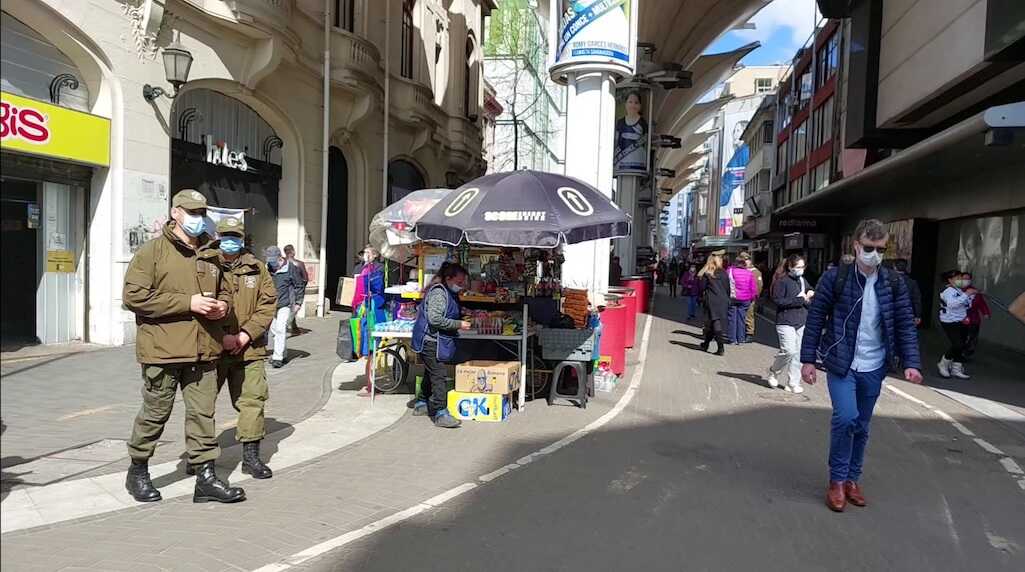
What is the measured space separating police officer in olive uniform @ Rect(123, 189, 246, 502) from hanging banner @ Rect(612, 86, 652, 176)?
21.3 metres

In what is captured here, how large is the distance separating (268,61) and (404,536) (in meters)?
11.7

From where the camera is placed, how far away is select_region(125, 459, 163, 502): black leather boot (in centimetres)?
450

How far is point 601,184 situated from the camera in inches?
475

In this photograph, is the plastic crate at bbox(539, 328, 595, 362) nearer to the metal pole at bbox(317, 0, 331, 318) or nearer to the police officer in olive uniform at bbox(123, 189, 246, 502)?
the police officer in olive uniform at bbox(123, 189, 246, 502)

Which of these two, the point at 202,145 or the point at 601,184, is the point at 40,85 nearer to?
the point at 202,145

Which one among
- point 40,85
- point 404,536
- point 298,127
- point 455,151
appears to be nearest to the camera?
point 404,536

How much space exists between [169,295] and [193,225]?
49 cm

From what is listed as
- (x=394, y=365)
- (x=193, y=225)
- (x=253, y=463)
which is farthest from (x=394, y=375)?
(x=193, y=225)

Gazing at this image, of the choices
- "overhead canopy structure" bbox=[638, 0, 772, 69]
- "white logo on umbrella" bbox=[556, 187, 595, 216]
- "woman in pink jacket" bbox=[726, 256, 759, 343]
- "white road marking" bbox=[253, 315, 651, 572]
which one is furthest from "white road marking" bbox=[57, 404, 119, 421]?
"overhead canopy structure" bbox=[638, 0, 772, 69]

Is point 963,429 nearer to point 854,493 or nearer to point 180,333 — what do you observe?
point 854,493

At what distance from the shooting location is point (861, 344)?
4766 mm

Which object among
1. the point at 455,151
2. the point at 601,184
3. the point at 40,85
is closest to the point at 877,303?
the point at 601,184

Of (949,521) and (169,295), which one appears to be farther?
(949,521)

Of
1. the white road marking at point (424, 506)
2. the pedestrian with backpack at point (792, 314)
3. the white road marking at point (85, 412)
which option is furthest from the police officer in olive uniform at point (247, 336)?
the pedestrian with backpack at point (792, 314)
